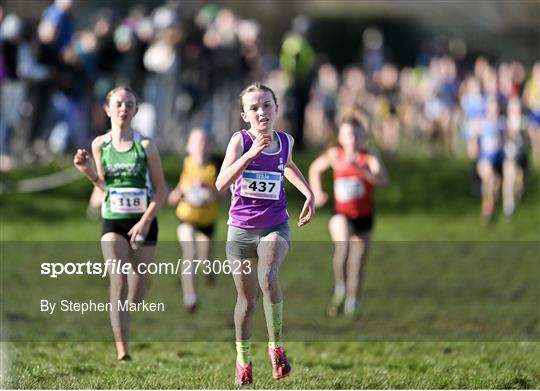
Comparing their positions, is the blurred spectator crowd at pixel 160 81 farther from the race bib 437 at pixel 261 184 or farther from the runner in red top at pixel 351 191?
the race bib 437 at pixel 261 184

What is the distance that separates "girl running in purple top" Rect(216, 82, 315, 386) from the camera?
6.86m

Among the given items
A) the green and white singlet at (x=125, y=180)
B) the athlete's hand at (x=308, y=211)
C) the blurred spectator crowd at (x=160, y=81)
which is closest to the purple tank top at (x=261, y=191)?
the athlete's hand at (x=308, y=211)

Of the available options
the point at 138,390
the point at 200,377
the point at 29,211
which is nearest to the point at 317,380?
the point at 200,377

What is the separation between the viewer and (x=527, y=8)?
45.8 metres

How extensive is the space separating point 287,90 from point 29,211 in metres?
6.43

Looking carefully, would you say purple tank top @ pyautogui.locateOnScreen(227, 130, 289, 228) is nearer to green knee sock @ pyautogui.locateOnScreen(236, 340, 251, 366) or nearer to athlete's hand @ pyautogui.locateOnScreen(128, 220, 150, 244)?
green knee sock @ pyautogui.locateOnScreen(236, 340, 251, 366)

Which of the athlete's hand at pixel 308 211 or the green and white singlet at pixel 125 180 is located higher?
the green and white singlet at pixel 125 180

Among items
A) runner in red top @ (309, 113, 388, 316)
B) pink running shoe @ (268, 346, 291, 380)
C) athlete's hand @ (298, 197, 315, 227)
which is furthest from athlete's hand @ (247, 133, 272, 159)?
runner in red top @ (309, 113, 388, 316)

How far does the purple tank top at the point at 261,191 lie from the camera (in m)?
6.93

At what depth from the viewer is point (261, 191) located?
22.9 feet

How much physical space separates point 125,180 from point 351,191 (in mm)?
3932

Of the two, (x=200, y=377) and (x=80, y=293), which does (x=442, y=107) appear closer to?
(x=80, y=293)

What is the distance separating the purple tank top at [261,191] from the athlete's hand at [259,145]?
0.20m

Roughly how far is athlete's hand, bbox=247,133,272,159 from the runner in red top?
457 cm
